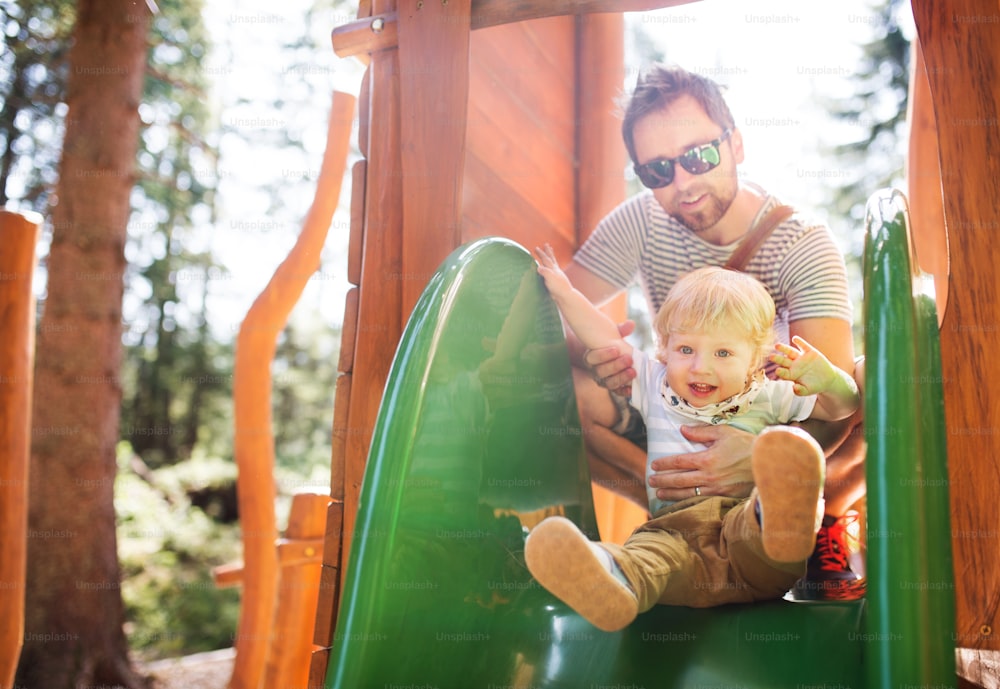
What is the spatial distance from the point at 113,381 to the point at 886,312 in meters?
4.02

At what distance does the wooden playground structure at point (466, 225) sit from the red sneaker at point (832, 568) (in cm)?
19

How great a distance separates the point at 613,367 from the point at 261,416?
1684 mm

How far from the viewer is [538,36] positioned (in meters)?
2.74

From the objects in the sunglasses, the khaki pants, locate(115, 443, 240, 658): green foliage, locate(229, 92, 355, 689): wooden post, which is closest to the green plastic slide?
the khaki pants

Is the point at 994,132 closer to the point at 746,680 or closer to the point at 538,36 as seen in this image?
the point at 746,680

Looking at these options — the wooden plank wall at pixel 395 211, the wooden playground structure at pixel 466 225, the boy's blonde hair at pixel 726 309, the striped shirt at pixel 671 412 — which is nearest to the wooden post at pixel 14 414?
the wooden playground structure at pixel 466 225

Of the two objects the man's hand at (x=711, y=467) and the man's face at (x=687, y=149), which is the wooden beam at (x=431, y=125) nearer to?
the man's face at (x=687, y=149)

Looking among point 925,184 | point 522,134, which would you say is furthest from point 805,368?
point 522,134

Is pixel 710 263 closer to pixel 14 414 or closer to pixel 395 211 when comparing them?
pixel 395 211

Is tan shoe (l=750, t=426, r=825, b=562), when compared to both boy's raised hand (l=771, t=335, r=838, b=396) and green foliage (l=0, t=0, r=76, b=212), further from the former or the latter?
green foliage (l=0, t=0, r=76, b=212)

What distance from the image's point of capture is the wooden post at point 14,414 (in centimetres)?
213

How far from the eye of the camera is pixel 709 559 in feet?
4.20

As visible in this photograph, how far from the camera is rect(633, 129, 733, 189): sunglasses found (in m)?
1.70

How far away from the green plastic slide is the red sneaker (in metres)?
0.11
